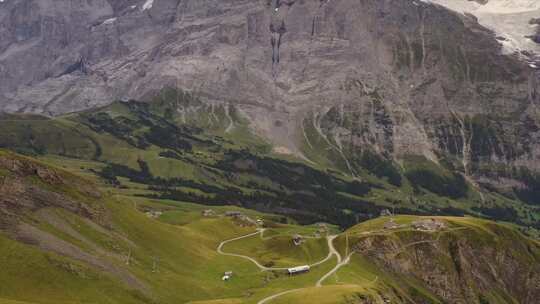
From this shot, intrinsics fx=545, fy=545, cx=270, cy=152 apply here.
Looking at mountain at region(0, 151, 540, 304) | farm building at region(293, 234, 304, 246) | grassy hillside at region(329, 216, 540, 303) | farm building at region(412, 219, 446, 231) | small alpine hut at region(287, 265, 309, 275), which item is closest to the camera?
mountain at region(0, 151, 540, 304)

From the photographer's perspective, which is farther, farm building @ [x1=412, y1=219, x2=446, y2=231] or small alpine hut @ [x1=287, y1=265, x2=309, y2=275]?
farm building @ [x1=412, y1=219, x2=446, y2=231]

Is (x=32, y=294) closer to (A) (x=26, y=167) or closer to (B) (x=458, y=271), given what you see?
(A) (x=26, y=167)

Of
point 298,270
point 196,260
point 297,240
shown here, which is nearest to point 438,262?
point 297,240

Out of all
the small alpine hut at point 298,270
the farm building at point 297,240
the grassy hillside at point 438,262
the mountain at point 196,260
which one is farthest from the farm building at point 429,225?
the small alpine hut at point 298,270

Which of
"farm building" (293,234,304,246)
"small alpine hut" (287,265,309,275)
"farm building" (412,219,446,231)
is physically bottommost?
"farm building" (293,234,304,246)

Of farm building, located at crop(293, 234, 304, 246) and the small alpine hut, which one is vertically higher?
the small alpine hut

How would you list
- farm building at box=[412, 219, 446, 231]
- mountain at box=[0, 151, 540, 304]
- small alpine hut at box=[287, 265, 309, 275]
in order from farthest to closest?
farm building at box=[412, 219, 446, 231]
small alpine hut at box=[287, 265, 309, 275]
mountain at box=[0, 151, 540, 304]

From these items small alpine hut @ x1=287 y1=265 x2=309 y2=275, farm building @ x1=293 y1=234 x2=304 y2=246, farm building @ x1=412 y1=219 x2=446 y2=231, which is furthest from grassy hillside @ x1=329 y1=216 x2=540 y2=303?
farm building @ x1=293 y1=234 x2=304 y2=246

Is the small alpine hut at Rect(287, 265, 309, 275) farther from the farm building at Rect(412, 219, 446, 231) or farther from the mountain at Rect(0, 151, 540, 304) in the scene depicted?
the farm building at Rect(412, 219, 446, 231)

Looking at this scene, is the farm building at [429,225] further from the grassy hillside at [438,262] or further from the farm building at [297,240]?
the farm building at [297,240]
